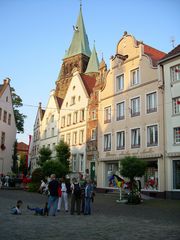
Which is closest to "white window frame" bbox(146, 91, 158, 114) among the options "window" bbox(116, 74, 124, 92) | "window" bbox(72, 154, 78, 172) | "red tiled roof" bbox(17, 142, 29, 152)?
"window" bbox(116, 74, 124, 92)

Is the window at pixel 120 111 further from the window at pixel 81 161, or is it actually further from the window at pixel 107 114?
the window at pixel 81 161

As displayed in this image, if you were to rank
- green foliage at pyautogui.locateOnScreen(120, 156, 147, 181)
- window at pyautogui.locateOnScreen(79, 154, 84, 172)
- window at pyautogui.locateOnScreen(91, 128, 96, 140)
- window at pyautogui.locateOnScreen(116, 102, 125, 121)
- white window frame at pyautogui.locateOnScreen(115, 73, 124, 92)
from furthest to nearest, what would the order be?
window at pyautogui.locateOnScreen(79, 154, 84, 172) < window at pyautogui.locateOnScreen(91, 128, 96, 140) < white window frame at pyautogui.locateOnScreen(115, 73, 124, 92) < window at pyautogui.locateOnScreen(116, 102, 125, 121) < green foliage at pyautogui.locateOnScreen(120, 156, 147, 181)

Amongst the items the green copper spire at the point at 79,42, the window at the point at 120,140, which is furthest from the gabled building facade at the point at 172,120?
the green copper spire at the point at 79,42

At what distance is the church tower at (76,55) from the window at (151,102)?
176 feet

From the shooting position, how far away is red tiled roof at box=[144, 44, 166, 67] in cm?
3180

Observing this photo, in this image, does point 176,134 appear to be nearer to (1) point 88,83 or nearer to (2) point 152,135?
(2) point 152,135

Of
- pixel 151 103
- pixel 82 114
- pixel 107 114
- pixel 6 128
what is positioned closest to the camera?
pixel 151 103

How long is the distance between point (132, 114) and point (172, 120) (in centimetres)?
559

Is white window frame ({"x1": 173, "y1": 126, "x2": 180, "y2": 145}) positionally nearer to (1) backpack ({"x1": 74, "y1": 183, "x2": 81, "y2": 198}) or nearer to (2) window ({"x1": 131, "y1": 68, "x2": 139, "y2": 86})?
(2) window ({"x1": 131, "y1": 68, "x2": 139, "y2": 86})

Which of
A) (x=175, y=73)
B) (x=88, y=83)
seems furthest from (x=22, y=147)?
(x=175, y=73)

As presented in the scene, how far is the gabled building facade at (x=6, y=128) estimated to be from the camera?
147ft

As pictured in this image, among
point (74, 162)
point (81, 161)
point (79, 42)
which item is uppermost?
point (79, 42)

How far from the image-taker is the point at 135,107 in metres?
32.4

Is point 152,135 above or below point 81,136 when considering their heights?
below
